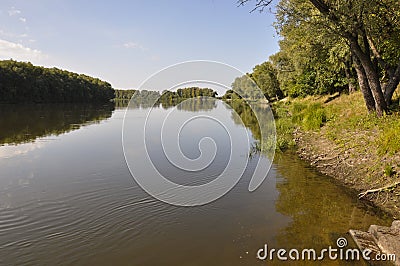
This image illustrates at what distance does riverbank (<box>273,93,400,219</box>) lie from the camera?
7922 mm

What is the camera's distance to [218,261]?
522 centimetres

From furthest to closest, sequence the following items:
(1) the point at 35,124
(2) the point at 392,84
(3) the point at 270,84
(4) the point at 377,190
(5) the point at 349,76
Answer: (3) the point at 270,84 → (1) the point at 35,124 → (5) the point at 349,76 → (2) the point at 392,84 → (4) the point at 377,190

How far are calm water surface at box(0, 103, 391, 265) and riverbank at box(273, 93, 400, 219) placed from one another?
26.4 inches

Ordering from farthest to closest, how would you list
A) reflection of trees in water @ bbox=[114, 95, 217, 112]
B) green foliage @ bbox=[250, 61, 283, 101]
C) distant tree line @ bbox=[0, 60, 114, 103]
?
distant tree line @ bbox=[0, 60, 114, 103] < green foliage @ bbox=[250, 61, 283, 101] < reflection of trees in water @ bbox=[114, 95, 217, 112]

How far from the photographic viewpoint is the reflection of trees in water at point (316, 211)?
6.03m

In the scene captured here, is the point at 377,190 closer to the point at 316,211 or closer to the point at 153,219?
the point at 316,211

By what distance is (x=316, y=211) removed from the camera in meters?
7.40

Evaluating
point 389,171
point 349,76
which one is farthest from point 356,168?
point 349,76

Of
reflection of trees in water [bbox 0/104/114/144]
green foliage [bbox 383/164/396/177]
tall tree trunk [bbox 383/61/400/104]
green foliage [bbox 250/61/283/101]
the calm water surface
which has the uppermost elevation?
green foliage [bbox 250/61/283/101]

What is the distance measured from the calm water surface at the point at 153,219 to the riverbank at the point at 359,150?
2.20 feet

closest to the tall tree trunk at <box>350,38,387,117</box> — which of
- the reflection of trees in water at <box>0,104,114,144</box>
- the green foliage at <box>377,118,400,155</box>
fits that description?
the green foliage at <box>377,118,400,155</box>

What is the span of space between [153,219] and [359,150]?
332 inches

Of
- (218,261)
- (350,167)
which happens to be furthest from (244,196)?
(350,167)

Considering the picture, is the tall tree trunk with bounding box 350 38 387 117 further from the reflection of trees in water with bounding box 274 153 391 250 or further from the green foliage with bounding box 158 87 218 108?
the green foliage with bounding box 158 87 218 108
